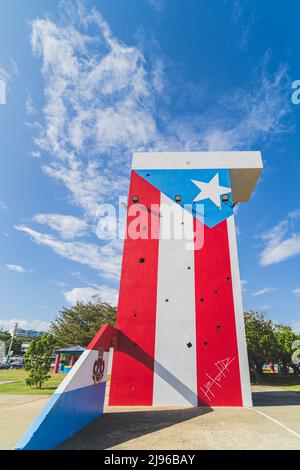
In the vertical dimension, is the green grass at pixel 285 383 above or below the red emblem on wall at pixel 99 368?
below

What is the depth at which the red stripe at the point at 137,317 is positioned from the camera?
11.0 m

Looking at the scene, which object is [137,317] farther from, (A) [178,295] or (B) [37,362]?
(B) [37,362]

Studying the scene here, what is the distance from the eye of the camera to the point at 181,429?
7270 mm

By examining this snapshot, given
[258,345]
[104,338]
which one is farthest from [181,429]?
[258,345]

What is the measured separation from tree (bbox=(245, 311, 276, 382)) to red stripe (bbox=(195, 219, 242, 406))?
18.7 metres

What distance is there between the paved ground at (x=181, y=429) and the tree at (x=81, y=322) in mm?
24724

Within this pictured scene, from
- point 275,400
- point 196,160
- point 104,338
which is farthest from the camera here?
point 196,160

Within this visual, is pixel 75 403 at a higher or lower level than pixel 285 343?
lower

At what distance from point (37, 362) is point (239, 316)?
14.9 meters

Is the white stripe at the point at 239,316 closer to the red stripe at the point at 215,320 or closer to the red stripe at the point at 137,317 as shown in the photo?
the red stripe at the point at 215,320

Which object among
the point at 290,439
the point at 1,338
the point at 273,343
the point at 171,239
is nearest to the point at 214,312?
the point at 171,239

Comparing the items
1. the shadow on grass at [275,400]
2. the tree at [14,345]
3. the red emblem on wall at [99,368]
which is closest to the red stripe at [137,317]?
the red emblem on wall at [99,368]

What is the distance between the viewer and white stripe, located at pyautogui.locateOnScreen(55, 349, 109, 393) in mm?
6629

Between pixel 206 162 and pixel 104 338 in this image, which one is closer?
pixel 104 338
